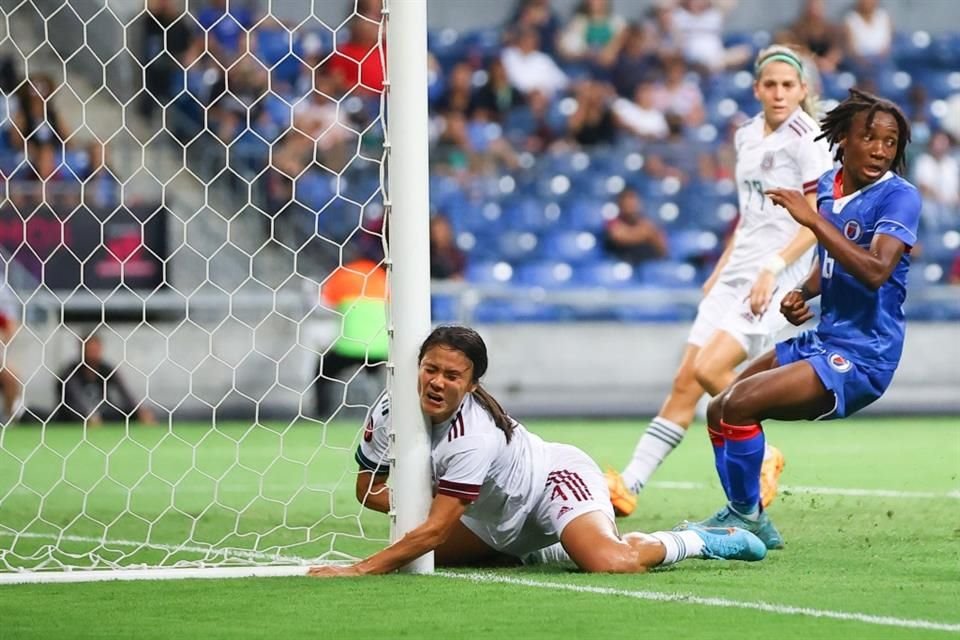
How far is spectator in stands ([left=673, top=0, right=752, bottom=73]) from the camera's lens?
60.5 ft

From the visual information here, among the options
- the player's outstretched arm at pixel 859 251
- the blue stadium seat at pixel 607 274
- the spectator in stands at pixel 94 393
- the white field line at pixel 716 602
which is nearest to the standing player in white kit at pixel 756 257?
the player's outstretched arm at pixel 859 251

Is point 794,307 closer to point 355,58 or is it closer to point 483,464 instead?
point 483,464

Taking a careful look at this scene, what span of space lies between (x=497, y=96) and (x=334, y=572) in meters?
12.6

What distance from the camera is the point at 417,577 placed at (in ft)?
17.6

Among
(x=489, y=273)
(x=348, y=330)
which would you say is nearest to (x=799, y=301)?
(x=348, y=330)

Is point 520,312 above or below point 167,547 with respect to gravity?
above

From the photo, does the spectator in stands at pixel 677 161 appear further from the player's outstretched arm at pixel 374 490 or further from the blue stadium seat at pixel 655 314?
the player's outstretched arm at pixel 374 490

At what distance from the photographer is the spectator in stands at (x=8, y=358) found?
13508 mm

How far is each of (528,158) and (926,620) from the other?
13170 mm

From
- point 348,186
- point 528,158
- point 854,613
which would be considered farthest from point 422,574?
point 528,158

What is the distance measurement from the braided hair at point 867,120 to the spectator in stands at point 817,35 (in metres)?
12.9

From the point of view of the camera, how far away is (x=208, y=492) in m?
8.82

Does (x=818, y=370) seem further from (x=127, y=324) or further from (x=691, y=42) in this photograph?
(x=691, y=42)

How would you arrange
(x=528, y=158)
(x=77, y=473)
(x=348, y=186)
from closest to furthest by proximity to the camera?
(x=77, y=473) → (x=348, y=186) → (x=528, y=158)
